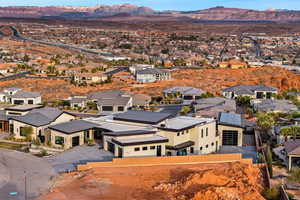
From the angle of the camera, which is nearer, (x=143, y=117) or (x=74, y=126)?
(x=74, y=126)

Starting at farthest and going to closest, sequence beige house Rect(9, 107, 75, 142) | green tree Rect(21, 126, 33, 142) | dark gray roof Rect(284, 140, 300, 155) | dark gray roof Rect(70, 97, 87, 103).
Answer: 1. dark gray roof Rect(70, 97, 87, 103)
2. beige house Rect(9, 107, 75, 142)
3. green tree Rect(21, 126, 33, 142)
4. dark gray roof Rect(284, 140, 300, 155)

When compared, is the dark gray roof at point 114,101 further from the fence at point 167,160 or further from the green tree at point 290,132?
the fence at point 167,160

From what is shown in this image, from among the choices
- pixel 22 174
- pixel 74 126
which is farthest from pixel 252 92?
pixel 22 174

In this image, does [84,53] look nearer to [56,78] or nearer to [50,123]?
[56,78]

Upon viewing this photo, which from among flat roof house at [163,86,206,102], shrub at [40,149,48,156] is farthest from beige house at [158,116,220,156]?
flat roof house at [163,86,206,102]

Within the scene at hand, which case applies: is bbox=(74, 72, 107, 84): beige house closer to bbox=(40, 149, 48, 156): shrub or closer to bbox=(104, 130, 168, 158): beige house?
bbox=(40, 149, 48, 156): shrub

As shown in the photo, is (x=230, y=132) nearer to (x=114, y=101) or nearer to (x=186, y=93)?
(x=114, y=101)
